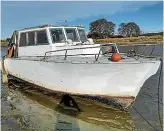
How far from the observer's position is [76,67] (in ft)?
35.0

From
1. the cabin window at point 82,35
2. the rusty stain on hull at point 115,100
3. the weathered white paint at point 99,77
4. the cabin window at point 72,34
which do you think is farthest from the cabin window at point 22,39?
the rusty stain on hull at point 115,100

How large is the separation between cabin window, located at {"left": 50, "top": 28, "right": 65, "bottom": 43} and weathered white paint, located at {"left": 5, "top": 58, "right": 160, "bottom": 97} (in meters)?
1.94

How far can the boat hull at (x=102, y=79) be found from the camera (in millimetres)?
10031

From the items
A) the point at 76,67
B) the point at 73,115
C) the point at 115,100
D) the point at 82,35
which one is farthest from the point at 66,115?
the point at 82,35

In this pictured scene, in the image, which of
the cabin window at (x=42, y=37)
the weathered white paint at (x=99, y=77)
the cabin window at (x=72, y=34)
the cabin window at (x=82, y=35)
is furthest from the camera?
the cabin window at (x=82, y=35)

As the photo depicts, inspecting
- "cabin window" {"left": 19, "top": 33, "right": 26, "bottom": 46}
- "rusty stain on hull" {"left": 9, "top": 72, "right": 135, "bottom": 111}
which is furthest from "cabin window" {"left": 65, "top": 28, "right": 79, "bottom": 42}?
"rusty stain on hull" {"left": 9, "top": 72, "right": 135, "bottom": 111}

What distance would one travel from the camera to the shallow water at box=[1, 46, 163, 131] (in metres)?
9.05

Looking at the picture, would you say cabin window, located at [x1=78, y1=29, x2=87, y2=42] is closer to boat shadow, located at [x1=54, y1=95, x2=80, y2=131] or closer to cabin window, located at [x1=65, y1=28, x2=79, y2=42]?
cabin window, located at [x1=65, y1=28, x2=79, y2=42]

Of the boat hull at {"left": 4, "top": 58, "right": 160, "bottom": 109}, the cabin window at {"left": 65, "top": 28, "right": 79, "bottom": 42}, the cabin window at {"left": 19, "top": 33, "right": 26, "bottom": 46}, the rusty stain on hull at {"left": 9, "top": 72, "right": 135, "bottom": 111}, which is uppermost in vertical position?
the cabin window at {"left": 65, "top": 28, "right": 79, "bottom": 42}

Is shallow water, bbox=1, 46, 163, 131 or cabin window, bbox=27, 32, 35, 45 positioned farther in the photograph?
cabin window, bbox=27, 32, 35, 45

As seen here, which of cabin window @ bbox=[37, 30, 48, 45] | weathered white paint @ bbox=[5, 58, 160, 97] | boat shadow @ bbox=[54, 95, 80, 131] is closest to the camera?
boat shadow @ bbox=[54, 95, 80, 131]

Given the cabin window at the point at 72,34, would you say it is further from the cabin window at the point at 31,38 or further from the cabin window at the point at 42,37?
the cabin window at the point at 31,38

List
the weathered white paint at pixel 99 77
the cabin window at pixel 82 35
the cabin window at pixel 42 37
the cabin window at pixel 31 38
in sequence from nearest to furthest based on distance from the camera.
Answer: the weathered white paint at pixel 99 77
the cabin window at pixel 42 37
the cabin window at pixel 31 38
the cabin window at pixel 82 35

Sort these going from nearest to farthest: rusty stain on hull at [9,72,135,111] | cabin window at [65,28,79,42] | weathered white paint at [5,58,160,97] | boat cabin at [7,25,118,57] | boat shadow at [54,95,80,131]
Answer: boat shadow at [54,95,80,131], weathered white paint at [5,58,160,97], rusty stain on hull at [9,72,135,111], boat cabin at [7,25,118,57], cabin window at [65,28,79,42]
